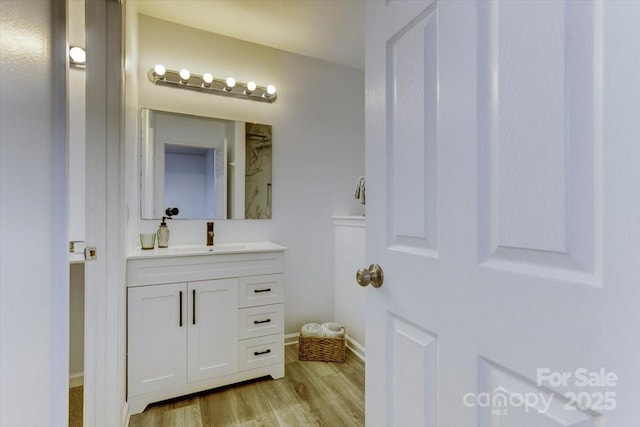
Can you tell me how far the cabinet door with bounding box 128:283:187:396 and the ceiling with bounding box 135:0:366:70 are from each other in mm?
1876

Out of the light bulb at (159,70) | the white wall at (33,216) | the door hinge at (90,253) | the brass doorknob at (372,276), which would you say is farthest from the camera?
the light bulb at (159,70)

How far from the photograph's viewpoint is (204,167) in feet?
7.77

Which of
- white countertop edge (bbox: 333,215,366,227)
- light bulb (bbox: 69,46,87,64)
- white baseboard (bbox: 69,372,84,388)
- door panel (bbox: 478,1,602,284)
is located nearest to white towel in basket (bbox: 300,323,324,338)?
white countertop edge (bbox: 333,215,366,227)

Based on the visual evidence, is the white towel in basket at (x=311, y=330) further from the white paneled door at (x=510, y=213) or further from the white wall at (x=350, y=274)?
the white paneled door at (x=510, y=213)

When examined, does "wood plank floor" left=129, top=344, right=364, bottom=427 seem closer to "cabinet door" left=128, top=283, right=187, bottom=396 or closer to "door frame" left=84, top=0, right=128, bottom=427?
"cabinet door" left=128, top=283, right=187, bottom=396

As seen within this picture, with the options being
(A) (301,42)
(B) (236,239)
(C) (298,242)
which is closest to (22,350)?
(B) (236,239)

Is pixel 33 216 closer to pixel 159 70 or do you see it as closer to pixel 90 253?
pixel 90 253

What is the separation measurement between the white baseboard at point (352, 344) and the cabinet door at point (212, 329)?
0.71 m

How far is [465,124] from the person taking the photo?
1.99ft

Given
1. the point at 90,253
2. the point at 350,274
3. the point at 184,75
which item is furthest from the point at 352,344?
the point at 184,75

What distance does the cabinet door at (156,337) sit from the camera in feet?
5.73

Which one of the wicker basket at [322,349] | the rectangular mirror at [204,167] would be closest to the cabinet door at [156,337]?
the rectangular mirror at [204,167]

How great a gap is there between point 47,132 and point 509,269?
0.95 meters

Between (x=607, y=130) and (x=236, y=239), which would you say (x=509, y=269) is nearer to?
(x=607, y=130)
